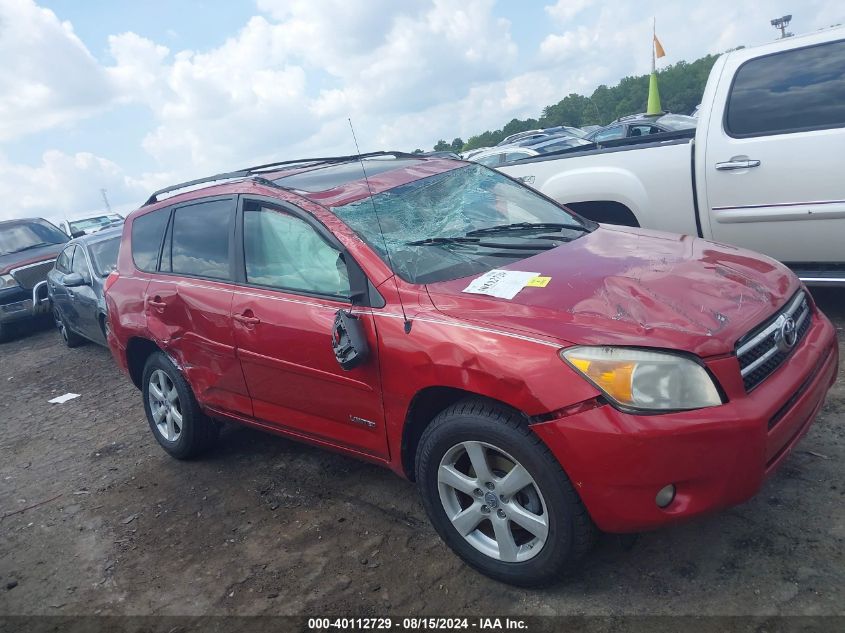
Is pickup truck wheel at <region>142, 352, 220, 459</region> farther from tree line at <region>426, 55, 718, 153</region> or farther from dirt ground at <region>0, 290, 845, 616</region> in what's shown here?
tree line at <region>426, 55, 718, 153</region>

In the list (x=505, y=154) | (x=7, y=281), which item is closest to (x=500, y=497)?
(x=7, y=281)

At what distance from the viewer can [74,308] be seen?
27.5 ft

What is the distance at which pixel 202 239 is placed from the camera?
13.7 ft

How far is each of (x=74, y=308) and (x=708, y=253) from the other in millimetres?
7472

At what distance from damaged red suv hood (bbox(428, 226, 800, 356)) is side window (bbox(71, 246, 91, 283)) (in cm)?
621

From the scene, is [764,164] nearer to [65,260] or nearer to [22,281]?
[65,260]

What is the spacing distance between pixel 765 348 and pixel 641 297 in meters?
0.50

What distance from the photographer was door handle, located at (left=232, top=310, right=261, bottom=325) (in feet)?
11.7

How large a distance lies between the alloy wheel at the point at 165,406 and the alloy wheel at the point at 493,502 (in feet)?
7.56

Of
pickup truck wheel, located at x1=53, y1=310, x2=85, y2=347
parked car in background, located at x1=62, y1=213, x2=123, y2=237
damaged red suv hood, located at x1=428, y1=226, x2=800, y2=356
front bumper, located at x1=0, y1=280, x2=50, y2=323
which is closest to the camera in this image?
damaged red suv hood, located at x1=428, y1=226, x2=800, y2=356

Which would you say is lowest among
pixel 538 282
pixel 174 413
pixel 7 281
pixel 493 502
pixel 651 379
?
pixel 493 502

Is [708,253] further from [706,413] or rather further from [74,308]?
[74,308]

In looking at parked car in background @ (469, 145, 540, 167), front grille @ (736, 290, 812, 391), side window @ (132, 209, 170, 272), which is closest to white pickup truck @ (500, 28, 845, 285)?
front grille @ (736, 290, 812, 391)

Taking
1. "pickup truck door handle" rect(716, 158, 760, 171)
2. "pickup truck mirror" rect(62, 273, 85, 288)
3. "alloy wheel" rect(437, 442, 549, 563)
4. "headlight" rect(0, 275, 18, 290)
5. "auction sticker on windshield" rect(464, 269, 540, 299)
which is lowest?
A: "alloy wheel" rect(437, 442, 549, 563)
